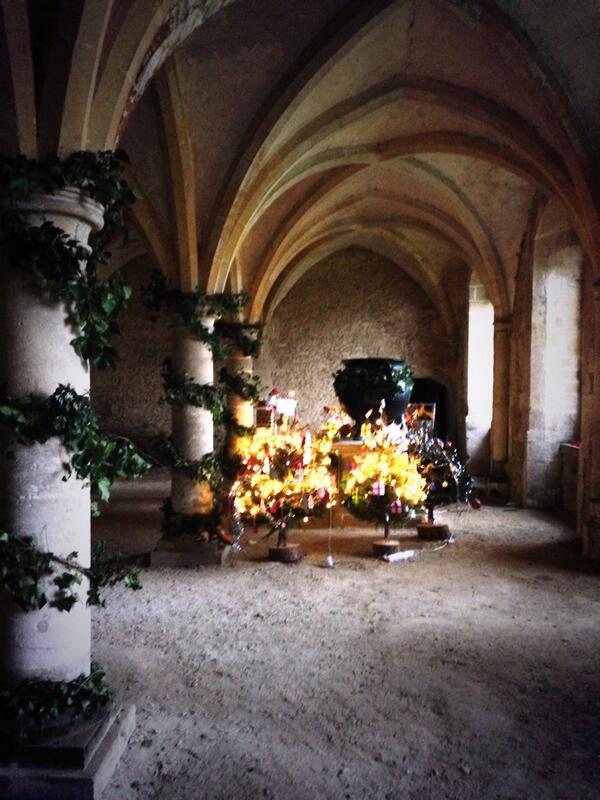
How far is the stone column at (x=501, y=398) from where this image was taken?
1140cm

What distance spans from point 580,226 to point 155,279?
15.0ft

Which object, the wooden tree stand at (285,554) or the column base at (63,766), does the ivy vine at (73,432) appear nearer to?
the column base at (63,766)

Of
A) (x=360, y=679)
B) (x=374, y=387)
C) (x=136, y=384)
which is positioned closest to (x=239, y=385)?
(x=374, y=387)

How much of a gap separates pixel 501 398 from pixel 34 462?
9.91m

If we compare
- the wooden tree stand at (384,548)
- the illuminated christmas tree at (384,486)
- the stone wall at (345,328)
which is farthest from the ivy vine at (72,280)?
the stone wall at (345,328)

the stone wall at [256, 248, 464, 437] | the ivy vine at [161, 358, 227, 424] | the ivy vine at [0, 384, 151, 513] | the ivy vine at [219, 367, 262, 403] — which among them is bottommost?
the ivy vine at [0, 384, 151, 513]

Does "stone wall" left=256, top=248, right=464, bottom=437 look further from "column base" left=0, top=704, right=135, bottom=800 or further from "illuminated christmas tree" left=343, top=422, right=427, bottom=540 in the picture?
"column base" left=0, top=704, right=135, bottom=800

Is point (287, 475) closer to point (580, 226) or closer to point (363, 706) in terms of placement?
point (363, 706)

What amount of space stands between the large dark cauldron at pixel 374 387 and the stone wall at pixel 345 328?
7224 millimetres

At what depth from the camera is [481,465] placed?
13.2 meters

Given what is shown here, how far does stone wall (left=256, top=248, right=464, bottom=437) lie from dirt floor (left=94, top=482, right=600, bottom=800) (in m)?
9.81

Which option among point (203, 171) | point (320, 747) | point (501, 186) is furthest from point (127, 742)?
point (501, 186)

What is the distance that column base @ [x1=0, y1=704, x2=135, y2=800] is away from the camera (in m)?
2.60

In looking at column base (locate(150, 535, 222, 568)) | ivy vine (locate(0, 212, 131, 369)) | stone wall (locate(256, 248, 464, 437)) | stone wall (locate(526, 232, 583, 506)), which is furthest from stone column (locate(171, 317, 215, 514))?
stone wall (locate(256, 248, 464, 437))
